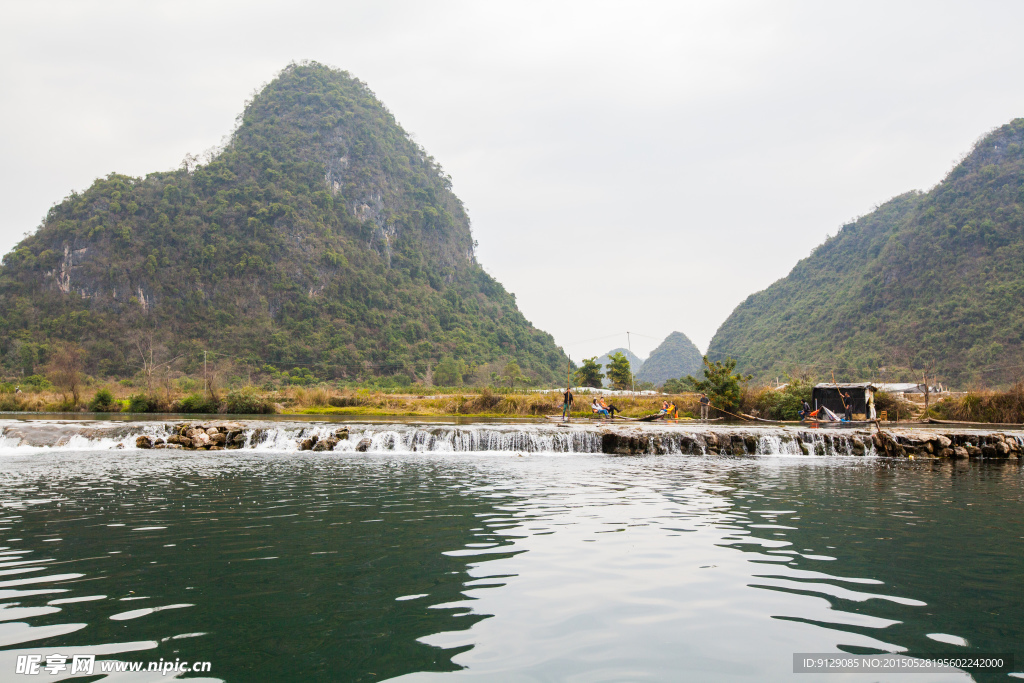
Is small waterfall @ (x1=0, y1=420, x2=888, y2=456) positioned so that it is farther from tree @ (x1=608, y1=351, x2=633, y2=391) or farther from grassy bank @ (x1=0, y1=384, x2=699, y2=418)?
tree @ (x1=608, y1=351, x2=633, y2=391)

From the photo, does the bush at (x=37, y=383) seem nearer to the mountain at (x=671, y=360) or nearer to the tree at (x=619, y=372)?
the tree at (x=619, y=372)

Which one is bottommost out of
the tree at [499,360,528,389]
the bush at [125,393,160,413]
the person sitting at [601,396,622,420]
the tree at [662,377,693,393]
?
the person sitting at [601,396,622,420]

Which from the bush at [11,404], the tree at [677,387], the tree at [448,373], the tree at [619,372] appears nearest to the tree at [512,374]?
the tree at [448,373]

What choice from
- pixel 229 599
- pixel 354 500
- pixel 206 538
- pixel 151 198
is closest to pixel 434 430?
pixel 354 500

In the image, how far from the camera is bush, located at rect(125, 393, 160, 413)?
38906mm

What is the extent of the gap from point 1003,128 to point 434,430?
99843mm

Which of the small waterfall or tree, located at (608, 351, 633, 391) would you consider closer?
the small waterfall

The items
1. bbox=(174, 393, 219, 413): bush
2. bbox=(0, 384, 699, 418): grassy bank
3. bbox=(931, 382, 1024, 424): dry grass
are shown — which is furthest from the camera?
bbox=(174, 393, 219, 413): bush

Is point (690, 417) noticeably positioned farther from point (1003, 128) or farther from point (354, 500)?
point (1003, 128)

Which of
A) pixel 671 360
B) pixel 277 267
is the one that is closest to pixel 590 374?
pixel 277 267

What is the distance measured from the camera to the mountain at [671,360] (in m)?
177

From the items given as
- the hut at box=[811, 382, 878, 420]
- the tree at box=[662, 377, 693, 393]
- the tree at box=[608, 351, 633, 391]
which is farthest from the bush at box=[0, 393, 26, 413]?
the hut at box=[811, 382, 878, 420]

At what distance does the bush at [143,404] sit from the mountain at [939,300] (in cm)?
6085

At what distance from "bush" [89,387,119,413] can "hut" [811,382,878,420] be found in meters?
44.2
